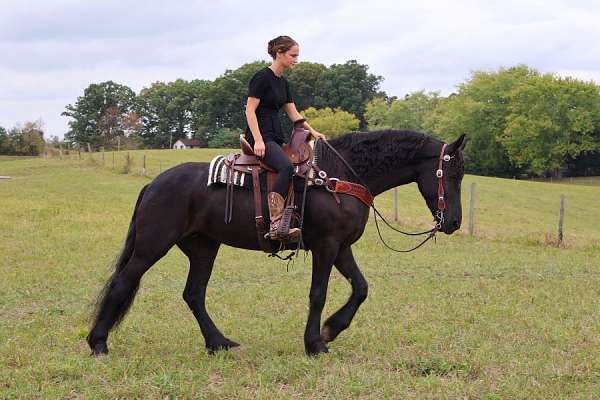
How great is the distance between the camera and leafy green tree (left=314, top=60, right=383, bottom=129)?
318 ft

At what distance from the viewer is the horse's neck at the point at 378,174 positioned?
6.79m

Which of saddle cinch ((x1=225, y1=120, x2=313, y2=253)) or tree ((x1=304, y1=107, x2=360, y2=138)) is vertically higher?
tree ((x1=304, y1=107, x2=360, y2=138))

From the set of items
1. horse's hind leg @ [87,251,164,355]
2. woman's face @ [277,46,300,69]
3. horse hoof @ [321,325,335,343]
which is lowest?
horse hoof @ [321,325,335,343]

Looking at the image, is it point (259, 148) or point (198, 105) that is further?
point (198, 105)

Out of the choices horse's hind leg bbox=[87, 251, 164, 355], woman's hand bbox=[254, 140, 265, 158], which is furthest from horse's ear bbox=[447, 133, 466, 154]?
horse's hind leg bbox=[87, 251, 164, 355]

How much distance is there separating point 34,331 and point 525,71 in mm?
89321

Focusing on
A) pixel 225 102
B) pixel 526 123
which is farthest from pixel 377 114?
pixel 526 123

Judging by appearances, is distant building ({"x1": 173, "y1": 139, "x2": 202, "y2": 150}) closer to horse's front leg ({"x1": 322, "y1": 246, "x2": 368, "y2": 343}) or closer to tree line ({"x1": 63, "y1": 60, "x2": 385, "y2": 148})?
tree line ({"x1": 63, "y1": 60, "x2": 385, "y2": 148})

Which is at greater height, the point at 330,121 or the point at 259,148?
the point at 330,121

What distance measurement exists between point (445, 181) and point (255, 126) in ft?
6.89

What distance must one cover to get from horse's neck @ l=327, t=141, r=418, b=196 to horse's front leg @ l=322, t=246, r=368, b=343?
2.45 ft

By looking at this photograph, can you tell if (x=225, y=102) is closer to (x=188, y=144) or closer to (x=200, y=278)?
(x=188, y=144)

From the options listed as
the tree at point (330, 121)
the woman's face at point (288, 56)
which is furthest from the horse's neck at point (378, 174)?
the tree at point (330, 121)

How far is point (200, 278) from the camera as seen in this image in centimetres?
727
